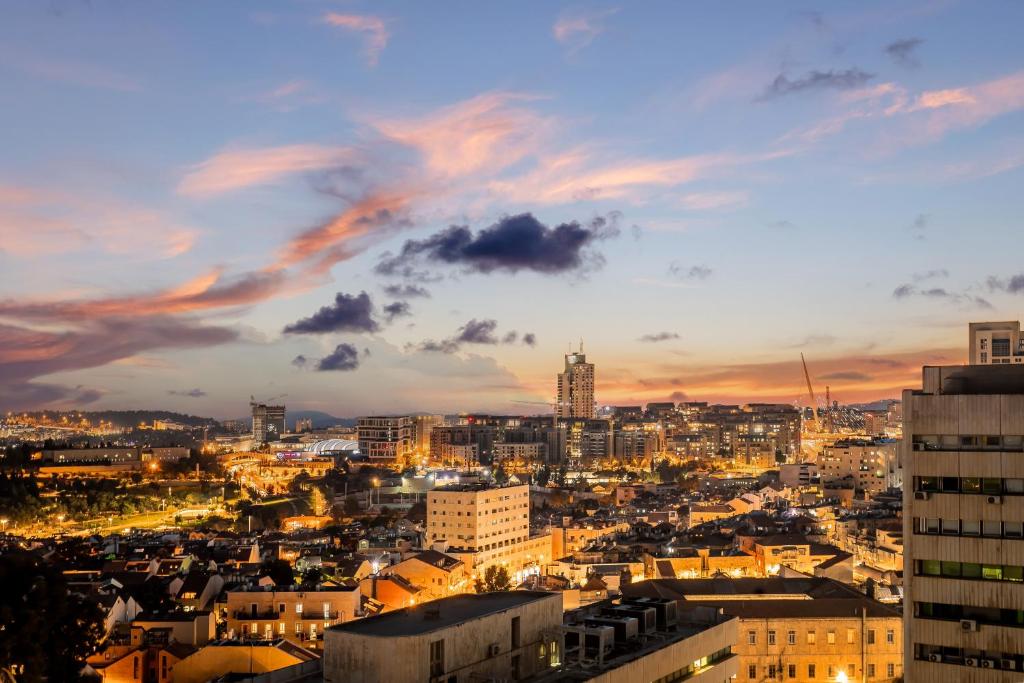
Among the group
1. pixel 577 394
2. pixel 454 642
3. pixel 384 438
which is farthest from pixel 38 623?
pixel 577 394

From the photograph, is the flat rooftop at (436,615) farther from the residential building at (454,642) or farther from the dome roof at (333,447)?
the dome roof at (333,447)

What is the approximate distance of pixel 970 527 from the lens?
47.3ft

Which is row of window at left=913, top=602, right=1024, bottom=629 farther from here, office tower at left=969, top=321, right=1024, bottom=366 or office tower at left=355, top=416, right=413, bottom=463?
office tower at left=355, top=416, right=413, bottom=463

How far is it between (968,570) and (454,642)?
758 centimetres

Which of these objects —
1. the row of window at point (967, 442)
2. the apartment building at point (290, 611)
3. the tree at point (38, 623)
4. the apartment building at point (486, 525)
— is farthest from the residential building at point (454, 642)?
the apartment building at point (486, 525)

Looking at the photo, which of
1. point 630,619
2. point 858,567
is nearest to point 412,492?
point 858,567

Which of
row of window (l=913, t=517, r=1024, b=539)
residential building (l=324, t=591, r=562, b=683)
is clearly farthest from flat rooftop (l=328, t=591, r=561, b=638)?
row of window (l=913, t=517, r=1024, b=539)

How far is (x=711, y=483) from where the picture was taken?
313ft

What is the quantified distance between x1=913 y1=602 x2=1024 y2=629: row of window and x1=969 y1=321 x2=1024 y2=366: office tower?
56.2 meters

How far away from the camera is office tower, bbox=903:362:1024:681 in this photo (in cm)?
1412

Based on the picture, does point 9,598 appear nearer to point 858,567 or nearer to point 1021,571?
point 1021,571

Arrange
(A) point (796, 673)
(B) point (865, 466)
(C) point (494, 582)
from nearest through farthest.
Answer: (A) point (796, 673), (C) point (494, 582), (B) point (865, 466)

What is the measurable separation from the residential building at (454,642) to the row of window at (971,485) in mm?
5667

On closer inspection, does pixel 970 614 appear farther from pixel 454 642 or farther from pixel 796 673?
pixel 796 673
